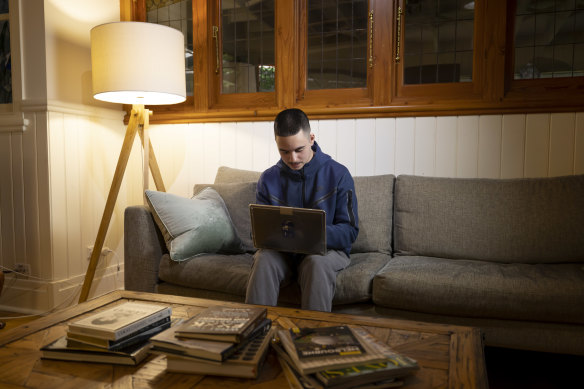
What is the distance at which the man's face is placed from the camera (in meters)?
1.81

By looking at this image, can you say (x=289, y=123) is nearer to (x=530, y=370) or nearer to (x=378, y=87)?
(x=378, y=87)

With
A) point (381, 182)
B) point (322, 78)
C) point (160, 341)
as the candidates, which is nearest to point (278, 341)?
point (160, 341)

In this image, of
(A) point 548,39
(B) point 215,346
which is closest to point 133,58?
(B) point 215,346

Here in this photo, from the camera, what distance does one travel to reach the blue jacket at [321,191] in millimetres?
1874

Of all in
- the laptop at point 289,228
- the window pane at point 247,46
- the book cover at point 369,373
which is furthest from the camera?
the window pane at point 247,46

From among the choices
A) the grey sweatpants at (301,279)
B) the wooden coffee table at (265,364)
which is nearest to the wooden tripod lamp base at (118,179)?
the grey sweatpants at (301,279)

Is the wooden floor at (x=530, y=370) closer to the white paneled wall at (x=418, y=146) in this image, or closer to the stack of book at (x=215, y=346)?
the white paneled wall at (x=418, y=146)

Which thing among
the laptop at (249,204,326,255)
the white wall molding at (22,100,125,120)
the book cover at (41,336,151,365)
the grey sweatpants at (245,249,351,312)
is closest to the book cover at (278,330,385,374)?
the book cover at (41,336,151,365)

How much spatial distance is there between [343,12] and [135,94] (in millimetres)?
1292

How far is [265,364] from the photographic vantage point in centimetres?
93

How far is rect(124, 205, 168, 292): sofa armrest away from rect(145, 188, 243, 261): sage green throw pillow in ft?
0.19

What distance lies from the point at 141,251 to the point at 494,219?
159 cm

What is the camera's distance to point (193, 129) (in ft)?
9.59

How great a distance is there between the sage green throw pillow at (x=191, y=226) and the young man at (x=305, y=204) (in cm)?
24
